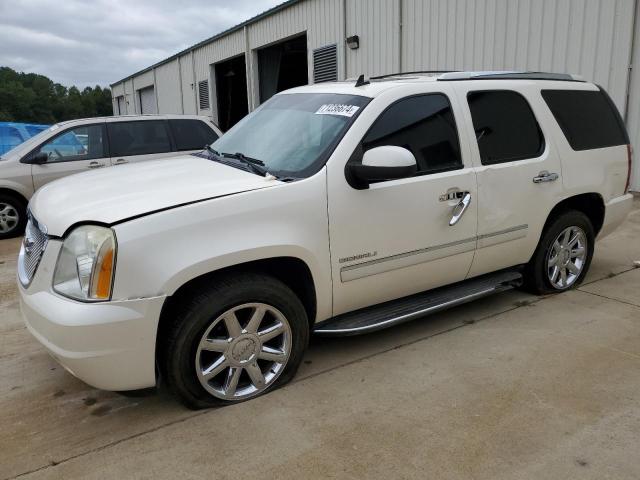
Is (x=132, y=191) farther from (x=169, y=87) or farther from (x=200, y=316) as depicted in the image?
(x=169, y=87)

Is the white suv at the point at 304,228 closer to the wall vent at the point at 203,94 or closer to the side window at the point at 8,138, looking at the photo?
the side window at the point at 8,138

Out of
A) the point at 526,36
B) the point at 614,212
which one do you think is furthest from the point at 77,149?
the point at 526,36

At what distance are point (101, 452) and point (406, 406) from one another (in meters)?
1.62

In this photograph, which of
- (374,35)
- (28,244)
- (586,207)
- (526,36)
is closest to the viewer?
(28,244)

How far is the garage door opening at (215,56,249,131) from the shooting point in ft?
72.0

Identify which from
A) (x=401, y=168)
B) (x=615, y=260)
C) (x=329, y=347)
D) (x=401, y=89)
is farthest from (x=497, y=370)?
(x=615, y=260)

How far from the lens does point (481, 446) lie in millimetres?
2635

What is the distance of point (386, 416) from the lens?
2.91 meters

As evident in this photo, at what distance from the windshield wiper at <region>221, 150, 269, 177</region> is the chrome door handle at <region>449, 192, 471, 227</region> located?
4.34 ft

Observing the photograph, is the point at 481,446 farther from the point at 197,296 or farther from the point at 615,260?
the point at 615,260

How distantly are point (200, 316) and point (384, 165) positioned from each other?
1.33 m

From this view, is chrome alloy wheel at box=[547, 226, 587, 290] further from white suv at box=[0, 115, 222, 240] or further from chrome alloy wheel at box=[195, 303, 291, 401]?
white suv at box=[0, 115, 222, 240]

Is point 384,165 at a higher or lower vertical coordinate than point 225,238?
higher

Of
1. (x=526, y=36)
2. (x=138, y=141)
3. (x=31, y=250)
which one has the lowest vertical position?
(x=31, y=250)
